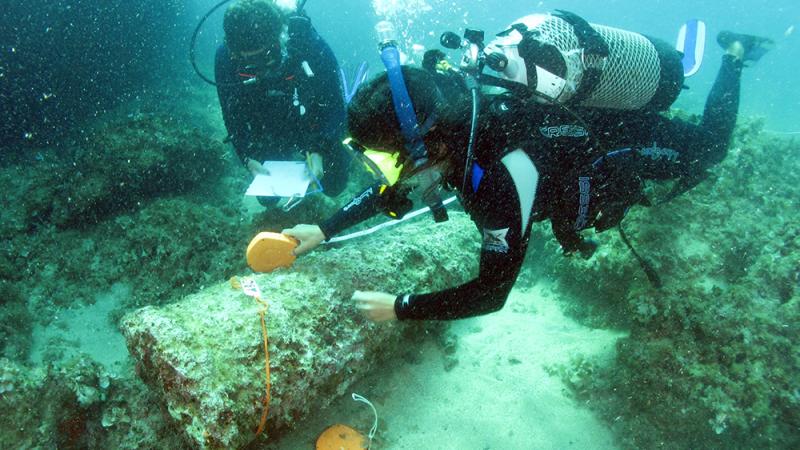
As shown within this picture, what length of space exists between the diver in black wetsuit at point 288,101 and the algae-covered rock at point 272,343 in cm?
255

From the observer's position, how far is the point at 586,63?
2.68 meters

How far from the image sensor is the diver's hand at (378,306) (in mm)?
2707

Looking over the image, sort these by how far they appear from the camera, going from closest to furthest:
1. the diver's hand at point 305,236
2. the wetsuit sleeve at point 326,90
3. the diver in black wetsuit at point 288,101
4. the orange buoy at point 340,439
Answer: the orange buoy at point 340,439 → the diver's hand at point 305,236 → the diver in black wetsuit at point 288,101 → the wetsuit sleeve at point 326,90

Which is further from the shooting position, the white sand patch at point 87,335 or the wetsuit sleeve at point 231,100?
the wetsuit sleeve at point 231,100

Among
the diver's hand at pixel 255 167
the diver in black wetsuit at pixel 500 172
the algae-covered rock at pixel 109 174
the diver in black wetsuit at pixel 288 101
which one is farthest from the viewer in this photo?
the algae-covered rock at pixel 109 174

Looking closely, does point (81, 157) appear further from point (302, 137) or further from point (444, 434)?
point (444, 434)

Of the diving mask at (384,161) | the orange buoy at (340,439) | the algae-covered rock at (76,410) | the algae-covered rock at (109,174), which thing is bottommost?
the algae-covered rock at (109,174)

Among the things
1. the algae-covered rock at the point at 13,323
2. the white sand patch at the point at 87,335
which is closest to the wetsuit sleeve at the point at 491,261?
the white sand patch at the point at 87,335

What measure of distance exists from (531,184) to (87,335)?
5967 mm

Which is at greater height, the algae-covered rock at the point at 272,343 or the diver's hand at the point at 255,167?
the algae-covered rock at the point at 272,343

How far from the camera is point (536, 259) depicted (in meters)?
5.90

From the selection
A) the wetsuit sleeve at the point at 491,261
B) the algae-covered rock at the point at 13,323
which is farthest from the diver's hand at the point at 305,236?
the algae-covered rock at the point at 13,323

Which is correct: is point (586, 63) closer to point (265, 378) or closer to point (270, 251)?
point (270, 251)

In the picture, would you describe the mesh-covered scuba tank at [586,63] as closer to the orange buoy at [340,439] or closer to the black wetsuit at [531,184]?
the black wetsuit at [531,184]
